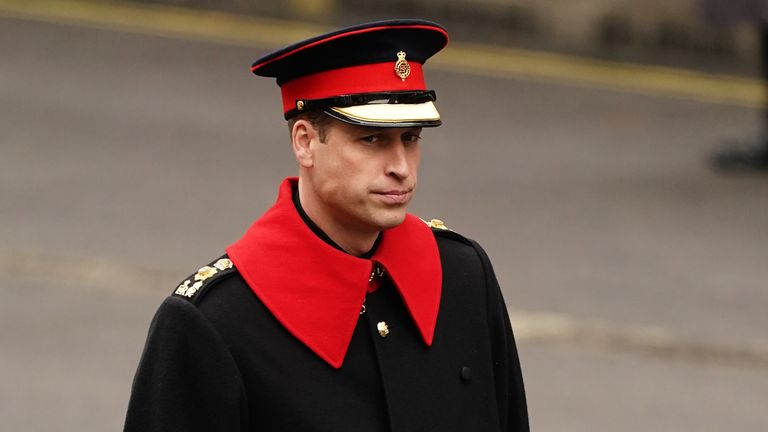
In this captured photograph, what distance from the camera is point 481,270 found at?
11.7 feet

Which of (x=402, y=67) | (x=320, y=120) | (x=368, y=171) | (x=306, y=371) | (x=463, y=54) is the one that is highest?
(x=463, y=54)

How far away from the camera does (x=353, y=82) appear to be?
128 inches

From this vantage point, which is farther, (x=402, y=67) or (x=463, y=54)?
(x=463, y=54)

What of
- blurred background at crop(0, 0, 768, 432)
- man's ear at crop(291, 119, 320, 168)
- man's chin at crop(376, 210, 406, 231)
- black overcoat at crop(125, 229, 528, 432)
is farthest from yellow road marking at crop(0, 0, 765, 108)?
man's chin at crop(376, 210, 406, 231)

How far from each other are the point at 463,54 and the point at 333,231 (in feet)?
33.4

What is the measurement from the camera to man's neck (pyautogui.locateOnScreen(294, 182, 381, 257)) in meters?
3.33

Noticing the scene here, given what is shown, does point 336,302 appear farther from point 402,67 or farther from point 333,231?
point 402,67

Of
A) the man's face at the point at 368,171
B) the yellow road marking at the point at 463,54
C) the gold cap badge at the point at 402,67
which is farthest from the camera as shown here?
the yellow road marking at the point at 463,54

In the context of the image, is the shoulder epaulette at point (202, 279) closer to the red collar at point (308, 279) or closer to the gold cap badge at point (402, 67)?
the red collar at point (308, 279)

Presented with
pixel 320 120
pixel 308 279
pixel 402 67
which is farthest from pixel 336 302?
pixel 402 67

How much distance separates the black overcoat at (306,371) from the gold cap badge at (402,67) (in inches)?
17.8

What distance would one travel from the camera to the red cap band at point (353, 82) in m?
3.25

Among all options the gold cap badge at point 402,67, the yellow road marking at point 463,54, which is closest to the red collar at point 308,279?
the gold cap badge at point 402,67

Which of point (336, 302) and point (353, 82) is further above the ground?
point (353, 82)
